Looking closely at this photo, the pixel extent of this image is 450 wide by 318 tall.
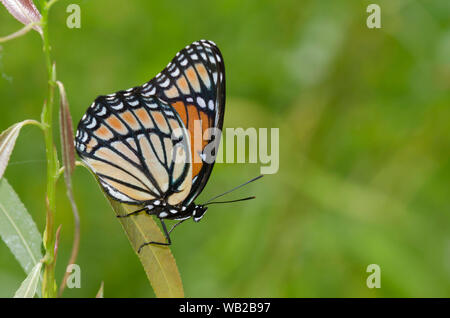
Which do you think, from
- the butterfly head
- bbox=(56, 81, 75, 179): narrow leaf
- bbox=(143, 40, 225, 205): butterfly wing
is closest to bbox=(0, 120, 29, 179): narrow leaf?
bbox=(56, 81, 75, 179): narrow leaf

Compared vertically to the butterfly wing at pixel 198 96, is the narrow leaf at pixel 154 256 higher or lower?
lower

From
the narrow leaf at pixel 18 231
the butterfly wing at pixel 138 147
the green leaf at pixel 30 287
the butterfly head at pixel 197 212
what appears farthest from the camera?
the butterfly head at pixel 197 212

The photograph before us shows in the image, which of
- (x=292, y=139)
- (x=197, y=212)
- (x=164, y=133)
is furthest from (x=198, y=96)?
(x=292, y=139)

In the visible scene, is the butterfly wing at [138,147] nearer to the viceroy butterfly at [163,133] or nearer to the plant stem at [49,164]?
the viceroy butterfly at [163,133]

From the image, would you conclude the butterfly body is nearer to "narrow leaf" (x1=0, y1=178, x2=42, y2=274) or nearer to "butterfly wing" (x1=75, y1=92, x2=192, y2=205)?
"butterfly wing" (x1=75, y1=92, x2=192, y2=205)

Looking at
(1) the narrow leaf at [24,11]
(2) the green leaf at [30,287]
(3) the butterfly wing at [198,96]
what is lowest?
(2) the green leaf at [30,287]

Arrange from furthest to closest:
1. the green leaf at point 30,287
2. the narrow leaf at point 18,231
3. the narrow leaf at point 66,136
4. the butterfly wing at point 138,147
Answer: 1. the butterfly wing at point 138,147
2. the narrow leaf at point 18,231
3. the green leaf at point 30,287
4. the narrow leaf at point 66,136

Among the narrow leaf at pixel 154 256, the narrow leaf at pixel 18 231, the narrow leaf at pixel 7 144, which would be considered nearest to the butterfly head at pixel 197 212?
the narrow leaf at pixel 154 256
